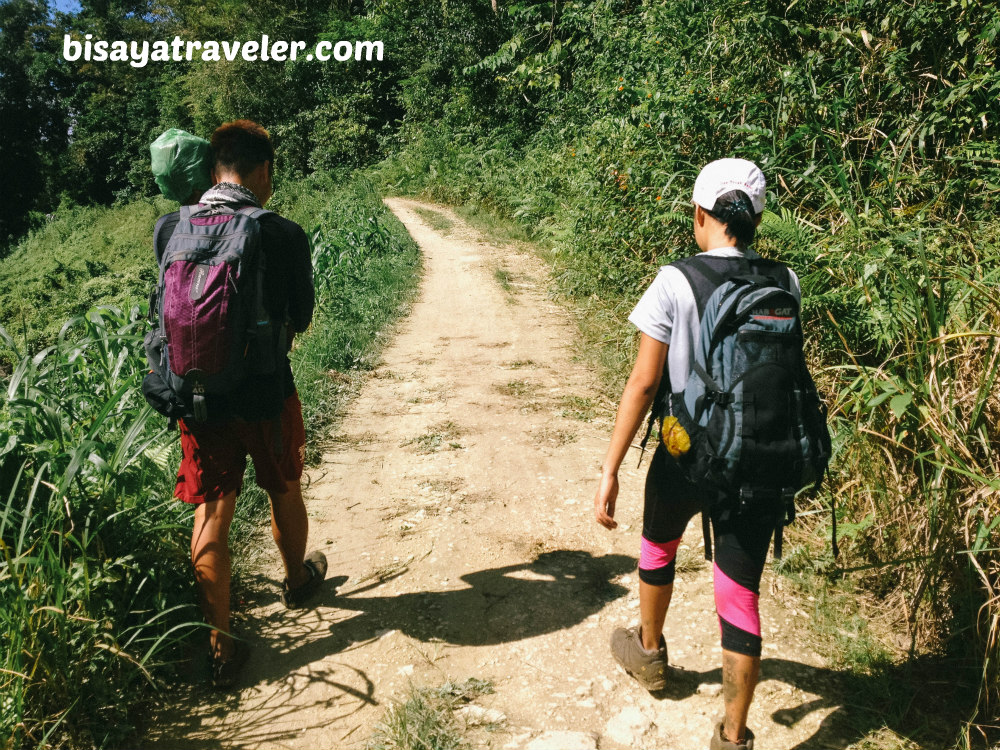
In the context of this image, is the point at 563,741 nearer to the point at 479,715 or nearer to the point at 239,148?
the point at 479,715

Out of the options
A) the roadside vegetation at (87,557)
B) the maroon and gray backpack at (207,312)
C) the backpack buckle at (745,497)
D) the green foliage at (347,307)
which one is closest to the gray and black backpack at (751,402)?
the backpack buckle at (745,497)

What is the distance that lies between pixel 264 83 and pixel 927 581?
32.9m

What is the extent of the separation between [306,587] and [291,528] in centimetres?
31

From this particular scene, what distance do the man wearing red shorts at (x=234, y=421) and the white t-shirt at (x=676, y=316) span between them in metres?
1.30

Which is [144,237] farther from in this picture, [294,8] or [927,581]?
[927,581]

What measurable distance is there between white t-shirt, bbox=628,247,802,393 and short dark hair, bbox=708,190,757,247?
0.04 meters

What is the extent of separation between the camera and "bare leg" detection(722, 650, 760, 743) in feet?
6.73

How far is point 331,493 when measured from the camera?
157 inches

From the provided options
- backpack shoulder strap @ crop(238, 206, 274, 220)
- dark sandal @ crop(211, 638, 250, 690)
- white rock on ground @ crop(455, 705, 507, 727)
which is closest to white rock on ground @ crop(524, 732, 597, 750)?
white rock on ground @ crop(455, 705, 507, 727)

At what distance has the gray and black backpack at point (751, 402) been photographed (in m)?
1.89

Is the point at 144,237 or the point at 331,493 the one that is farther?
the point at 144,237

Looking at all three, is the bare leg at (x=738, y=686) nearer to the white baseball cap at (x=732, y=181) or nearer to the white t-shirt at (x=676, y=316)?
the white t-shirt at (x=676, y=316)

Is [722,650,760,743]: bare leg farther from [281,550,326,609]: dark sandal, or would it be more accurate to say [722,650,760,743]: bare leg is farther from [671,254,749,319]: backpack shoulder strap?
[281,550,326,609]: dark sandal

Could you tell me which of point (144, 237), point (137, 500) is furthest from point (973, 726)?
point (144, 237)
